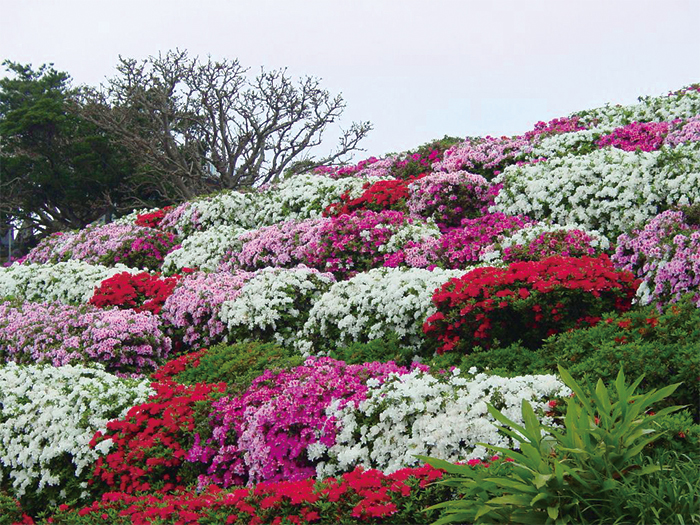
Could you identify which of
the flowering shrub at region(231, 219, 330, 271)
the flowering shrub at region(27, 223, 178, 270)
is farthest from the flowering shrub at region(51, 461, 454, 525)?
the flowering shrub at region(27, 223, 178, 270)

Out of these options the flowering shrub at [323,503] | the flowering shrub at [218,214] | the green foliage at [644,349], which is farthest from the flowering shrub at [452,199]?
the flowering shrub at [323,503]

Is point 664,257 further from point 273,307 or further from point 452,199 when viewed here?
point 452,199

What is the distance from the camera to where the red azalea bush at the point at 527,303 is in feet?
25.3

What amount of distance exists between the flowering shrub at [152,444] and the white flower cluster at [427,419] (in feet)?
5.24

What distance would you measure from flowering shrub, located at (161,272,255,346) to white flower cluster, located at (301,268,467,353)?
1.63 metres

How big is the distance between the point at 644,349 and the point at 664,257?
2.19 m

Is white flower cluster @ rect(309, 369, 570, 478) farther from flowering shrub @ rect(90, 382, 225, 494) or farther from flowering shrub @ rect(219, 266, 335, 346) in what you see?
flowering shrub @ rect(219, 266, 335, 346)

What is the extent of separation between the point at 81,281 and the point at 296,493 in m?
10.2

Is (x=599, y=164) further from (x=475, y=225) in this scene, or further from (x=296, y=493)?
(x=296, y=493)

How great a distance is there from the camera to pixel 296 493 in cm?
480

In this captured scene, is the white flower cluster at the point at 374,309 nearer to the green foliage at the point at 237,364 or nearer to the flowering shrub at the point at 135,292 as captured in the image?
the green foliage at the point at 237,364

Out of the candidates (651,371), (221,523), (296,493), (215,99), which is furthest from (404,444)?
(215,99)

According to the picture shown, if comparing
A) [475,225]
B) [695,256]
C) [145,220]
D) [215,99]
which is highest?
[215,99]

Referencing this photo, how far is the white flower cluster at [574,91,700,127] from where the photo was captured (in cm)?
1658
